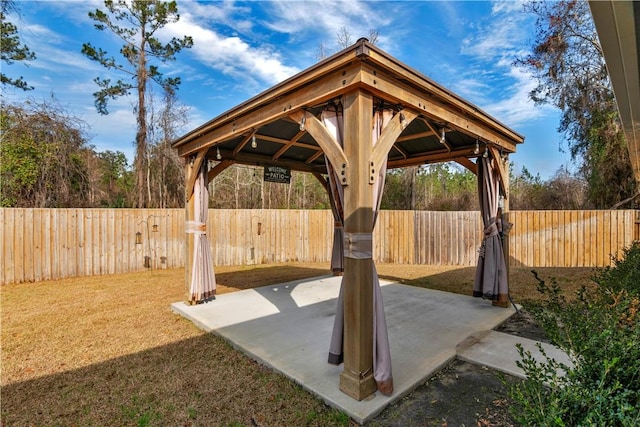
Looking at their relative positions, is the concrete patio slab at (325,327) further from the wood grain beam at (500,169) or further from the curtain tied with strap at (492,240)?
the wood grain beam at (500,169)

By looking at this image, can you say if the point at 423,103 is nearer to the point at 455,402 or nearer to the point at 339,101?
the point at 339,101

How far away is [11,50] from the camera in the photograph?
7.72m

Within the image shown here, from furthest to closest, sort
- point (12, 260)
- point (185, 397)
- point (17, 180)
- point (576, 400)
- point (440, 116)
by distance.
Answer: point (17, 180)
point (12, 260)
point (440, 116)
point (185, 397)
point (576, 400)

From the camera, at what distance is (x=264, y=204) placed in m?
13.6

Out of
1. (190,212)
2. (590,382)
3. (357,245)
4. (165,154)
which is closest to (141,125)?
(165,154)

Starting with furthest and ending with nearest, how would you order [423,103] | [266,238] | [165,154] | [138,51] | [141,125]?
1. [165,154]
2. [141,125]
3. [138,51]
4. [266,238]
5. [423,103]

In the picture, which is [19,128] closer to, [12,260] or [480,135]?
[12,260]

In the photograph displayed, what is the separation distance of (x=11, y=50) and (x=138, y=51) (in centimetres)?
325

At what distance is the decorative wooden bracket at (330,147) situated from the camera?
236 cm

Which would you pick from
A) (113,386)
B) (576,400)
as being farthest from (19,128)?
(576,400)

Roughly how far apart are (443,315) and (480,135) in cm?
239

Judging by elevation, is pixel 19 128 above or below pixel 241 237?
above

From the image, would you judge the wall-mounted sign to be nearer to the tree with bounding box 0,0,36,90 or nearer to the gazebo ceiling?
the gazebo ceiling

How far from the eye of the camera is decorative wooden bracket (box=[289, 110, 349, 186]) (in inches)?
92.8
